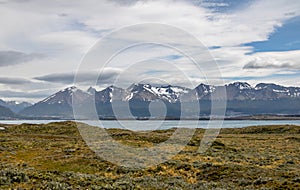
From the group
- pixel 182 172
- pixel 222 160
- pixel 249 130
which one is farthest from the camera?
pixel 249 130

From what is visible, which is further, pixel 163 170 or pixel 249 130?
pixel 249 130

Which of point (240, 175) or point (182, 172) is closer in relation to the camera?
point (240, 175)

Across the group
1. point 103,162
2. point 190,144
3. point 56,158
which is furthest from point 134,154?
point 190,144

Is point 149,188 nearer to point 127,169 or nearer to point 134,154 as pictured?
point 127,169

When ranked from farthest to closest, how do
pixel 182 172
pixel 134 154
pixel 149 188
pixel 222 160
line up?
pixel 134 154 < pixel 222 160 < pixel 182 172 < pixel 149 188

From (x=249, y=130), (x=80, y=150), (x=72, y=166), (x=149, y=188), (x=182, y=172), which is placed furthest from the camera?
(x=249, y=130)

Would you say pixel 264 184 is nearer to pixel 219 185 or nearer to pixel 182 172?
pixel 219 185

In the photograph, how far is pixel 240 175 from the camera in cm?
2952

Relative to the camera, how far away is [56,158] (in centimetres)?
4206

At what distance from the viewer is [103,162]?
39.5 metres

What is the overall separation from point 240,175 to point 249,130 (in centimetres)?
9712

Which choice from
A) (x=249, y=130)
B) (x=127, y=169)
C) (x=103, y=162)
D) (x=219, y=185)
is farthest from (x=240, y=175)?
(x=249, y=130)

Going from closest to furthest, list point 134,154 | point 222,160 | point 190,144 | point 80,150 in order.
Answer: point 222,160
point 134,154
point 80,150
point 190,144

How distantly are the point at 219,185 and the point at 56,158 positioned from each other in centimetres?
2281
